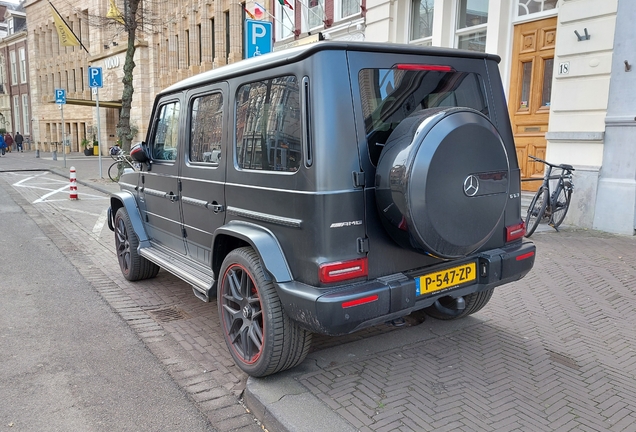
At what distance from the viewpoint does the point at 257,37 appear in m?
8.98

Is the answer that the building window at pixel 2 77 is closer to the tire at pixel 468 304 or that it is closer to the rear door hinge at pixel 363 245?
the tire at pixel 468 304

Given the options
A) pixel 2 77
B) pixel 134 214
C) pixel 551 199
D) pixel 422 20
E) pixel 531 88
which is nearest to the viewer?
pixel 134 214

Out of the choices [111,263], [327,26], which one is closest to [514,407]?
[111,263]

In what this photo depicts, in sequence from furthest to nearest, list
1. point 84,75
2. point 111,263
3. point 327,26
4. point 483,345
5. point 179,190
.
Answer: point 84,75 < point 327,26 < point 111,263 < point 179,190 < point 483,345

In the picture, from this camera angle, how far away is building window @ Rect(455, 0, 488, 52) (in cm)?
1093

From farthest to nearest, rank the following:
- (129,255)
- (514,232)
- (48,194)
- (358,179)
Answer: (48,194) → (129,255) → (514,232) → (358,179)

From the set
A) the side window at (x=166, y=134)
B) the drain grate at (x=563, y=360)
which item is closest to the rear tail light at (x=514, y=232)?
the drain grate at (x=563, y=360)

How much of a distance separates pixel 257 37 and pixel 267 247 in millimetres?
6744

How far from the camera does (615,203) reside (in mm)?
7953

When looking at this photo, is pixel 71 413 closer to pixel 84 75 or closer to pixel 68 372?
pixel 68 372

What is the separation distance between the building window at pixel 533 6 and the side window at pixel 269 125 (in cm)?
793

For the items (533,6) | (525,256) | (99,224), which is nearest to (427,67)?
(525,256)

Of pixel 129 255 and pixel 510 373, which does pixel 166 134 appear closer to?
pixel 129 255

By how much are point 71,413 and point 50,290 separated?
Result: 2.97m
